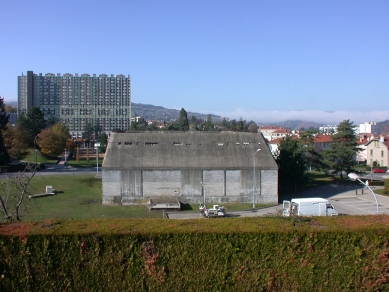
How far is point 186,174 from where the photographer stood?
3203cm

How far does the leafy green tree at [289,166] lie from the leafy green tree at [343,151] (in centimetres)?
765

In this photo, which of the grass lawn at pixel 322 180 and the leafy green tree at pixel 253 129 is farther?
the grass lawn at pixel 322 180

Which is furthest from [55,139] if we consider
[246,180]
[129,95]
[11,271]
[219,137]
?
[129,95]

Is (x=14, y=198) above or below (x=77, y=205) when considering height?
above

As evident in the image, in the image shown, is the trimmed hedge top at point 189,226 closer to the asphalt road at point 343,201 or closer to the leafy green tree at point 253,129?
the asphalt road at point 343,201

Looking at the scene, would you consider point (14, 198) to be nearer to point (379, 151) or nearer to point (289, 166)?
point (289, 166)

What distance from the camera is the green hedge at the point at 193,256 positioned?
935cm

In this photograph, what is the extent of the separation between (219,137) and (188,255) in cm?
2629

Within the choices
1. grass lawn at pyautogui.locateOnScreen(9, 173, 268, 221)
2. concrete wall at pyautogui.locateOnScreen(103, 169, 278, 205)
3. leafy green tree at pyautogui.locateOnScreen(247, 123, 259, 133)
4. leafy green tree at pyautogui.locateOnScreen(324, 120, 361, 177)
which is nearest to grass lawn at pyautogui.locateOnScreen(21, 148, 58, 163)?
grass lawn at pyautogui.locateOnScreen(9, 173, 268, 221)

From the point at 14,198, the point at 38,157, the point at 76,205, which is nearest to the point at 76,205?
the point at 76,205

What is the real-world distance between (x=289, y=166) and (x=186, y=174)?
11.2 meters

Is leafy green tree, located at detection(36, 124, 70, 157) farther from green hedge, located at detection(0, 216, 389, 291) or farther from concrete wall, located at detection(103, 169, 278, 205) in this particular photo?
green hedge, located at detection(0, 216, 389, 291)

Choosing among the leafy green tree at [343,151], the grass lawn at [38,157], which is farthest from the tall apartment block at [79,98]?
the leafy green tree at [343,151]

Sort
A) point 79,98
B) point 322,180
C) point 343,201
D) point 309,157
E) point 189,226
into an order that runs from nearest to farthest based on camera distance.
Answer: point 189,226 → point 343,201 → point 322,180 → point 309,157 → point 79,98
